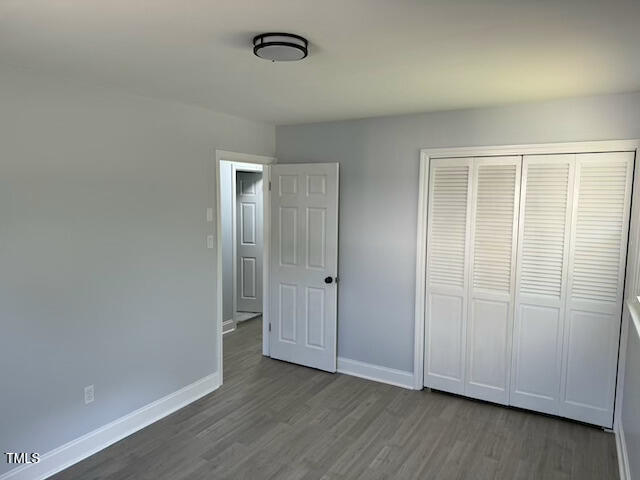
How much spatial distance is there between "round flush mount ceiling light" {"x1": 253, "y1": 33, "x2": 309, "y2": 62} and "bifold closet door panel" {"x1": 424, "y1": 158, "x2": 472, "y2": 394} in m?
1.98

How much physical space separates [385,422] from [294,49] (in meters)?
2.71

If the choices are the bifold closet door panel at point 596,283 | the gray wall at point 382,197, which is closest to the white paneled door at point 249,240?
the gray wall at point 382,197

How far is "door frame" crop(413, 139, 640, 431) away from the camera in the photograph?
2.96 meters

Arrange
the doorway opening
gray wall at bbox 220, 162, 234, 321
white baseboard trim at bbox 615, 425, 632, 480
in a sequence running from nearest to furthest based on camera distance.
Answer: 1. white baseboard trim at bbox 615, 425, 632, 480
2. gray wall at bbox 220, 162, 234, 321
3. the doorway opening

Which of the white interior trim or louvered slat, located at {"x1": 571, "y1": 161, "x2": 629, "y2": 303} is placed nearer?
louvered slat, located at {"x1": 571, "y1": 161, "x2": 629, "y2": 303}

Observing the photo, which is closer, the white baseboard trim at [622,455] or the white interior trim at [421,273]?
the white baseboard trim at [622,455]

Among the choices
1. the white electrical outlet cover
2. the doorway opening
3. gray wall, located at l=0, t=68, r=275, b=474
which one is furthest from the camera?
the doorway opening

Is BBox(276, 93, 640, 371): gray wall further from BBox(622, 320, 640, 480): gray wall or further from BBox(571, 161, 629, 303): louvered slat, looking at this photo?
BBox(622, 320, 640, 480): gray wall

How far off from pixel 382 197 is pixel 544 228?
1.33 m

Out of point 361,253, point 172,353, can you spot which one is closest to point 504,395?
point 361,253

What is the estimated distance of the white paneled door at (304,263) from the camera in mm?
4148

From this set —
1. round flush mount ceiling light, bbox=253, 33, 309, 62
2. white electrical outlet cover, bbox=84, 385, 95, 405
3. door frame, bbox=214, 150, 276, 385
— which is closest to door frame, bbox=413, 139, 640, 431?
door frame, bbox=214, 150, 276, 385

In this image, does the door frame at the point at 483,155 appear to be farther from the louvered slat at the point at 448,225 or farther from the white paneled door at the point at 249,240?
the white paneled door at the point at 249,240

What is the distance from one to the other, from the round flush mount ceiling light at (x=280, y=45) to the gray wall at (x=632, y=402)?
2.22 meters
